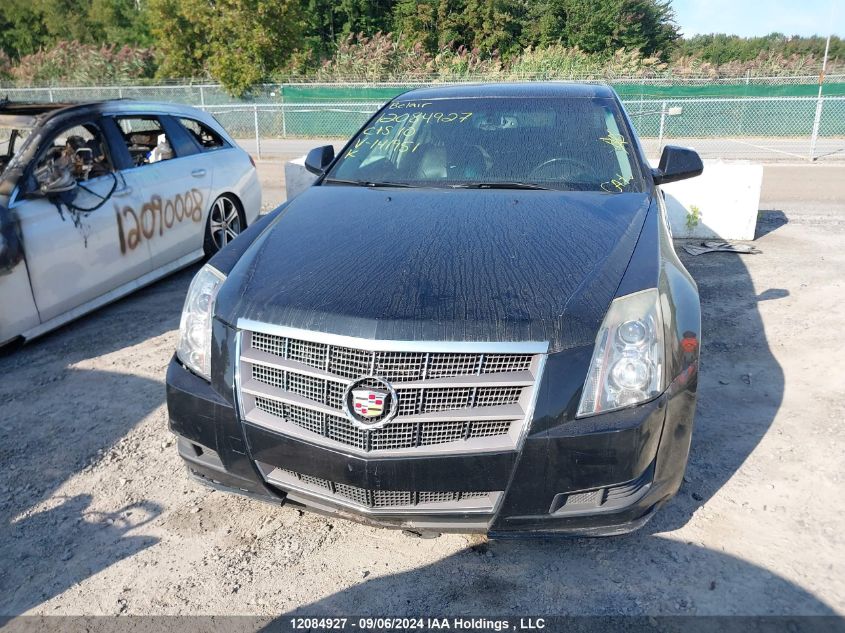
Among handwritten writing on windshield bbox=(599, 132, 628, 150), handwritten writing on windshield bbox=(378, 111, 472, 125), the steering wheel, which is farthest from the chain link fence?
the steering wheel

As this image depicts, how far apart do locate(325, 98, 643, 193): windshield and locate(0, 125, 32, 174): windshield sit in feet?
8.61

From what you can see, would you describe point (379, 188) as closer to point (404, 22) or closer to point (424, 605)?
point (424, 605)

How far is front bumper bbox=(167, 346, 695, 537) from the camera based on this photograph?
2.28 m

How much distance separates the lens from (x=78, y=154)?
5.28 meters

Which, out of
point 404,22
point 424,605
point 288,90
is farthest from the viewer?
point 404,22

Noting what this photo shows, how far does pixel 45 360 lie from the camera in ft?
15.5

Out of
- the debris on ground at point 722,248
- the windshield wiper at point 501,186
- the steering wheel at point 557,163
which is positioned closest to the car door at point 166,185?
the windshield wiper at point 501,186

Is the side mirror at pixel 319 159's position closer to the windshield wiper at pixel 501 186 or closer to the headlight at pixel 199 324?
the windshield wiper at pixel 501 186

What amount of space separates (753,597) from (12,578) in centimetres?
286

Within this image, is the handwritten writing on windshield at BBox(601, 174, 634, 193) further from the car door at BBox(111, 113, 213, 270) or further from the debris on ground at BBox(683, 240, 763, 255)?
the debris on ground at BBox(683, 240, 763, 255)

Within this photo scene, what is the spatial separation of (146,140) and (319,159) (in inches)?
103

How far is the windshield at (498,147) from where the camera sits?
3.62m

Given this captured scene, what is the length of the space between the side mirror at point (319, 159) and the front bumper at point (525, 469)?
6.98ft

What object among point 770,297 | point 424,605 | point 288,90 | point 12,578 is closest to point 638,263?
point 424,605
